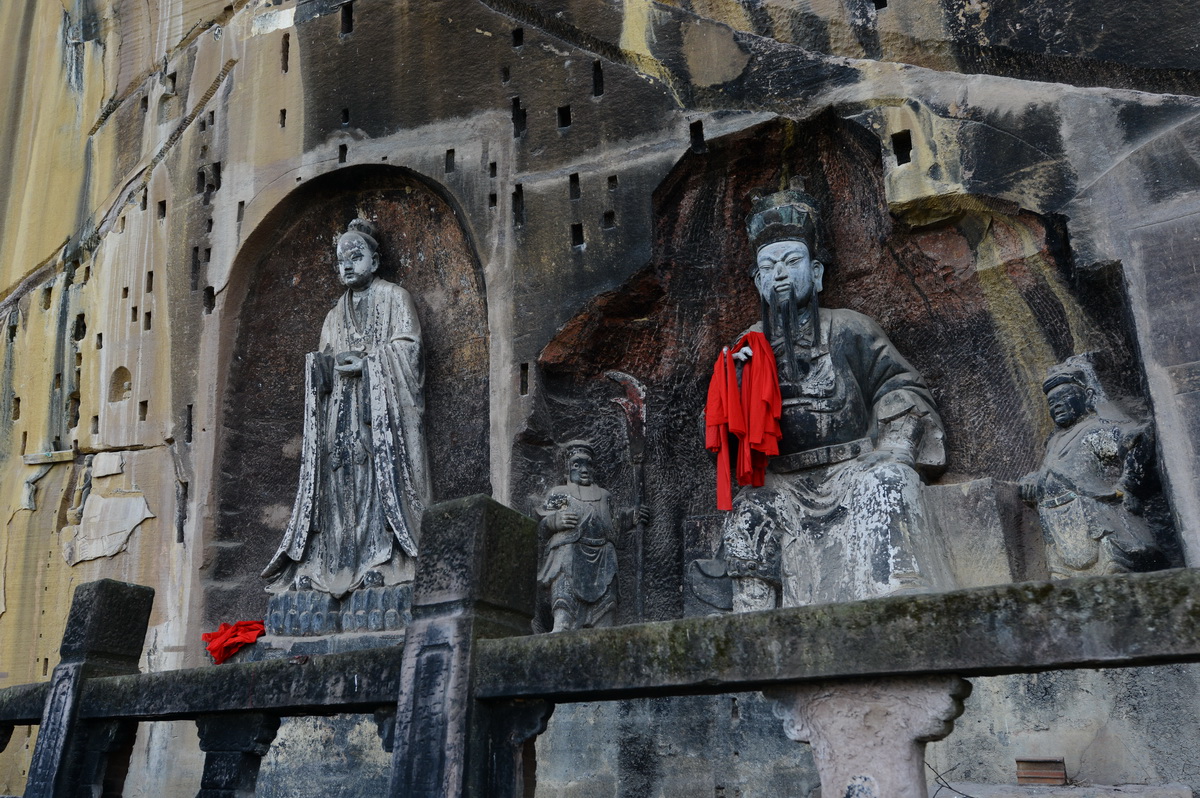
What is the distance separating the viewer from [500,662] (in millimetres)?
3691

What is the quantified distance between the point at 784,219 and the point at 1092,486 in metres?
2.33

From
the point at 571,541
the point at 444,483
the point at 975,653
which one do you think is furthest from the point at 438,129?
the point at 975,653

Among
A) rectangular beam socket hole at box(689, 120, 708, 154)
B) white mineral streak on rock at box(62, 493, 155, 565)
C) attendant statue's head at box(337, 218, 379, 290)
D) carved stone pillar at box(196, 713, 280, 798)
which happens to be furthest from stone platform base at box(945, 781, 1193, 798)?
white mineral streak on rock at box(62, 493, 155, 565)

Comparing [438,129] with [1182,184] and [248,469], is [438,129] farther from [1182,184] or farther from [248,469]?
[1182,184]

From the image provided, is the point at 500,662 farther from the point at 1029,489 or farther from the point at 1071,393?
the point at 1071,393

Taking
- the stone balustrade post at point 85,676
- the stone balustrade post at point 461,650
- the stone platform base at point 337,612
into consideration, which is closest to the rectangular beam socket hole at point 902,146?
the stone balustrade post at point 461,650

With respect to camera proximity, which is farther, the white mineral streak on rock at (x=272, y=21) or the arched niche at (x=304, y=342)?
the white mineral streak on rock at (x=272, y=21)

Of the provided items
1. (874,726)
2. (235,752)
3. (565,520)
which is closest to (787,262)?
(565,520)

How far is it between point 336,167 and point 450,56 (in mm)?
1171

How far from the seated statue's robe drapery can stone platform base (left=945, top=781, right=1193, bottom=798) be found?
1008 mm

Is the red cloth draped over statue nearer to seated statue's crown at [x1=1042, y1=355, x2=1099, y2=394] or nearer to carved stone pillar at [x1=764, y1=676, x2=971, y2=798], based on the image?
seated statue's crown at [x1=1042, y1=355, x2=1099, y2=394]

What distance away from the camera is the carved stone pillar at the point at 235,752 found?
4262 mm

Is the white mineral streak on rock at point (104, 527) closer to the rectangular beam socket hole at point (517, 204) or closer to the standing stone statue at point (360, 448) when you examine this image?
the standing stone statue at point (360, 448)

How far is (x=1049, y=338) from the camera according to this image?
6.22 metres
